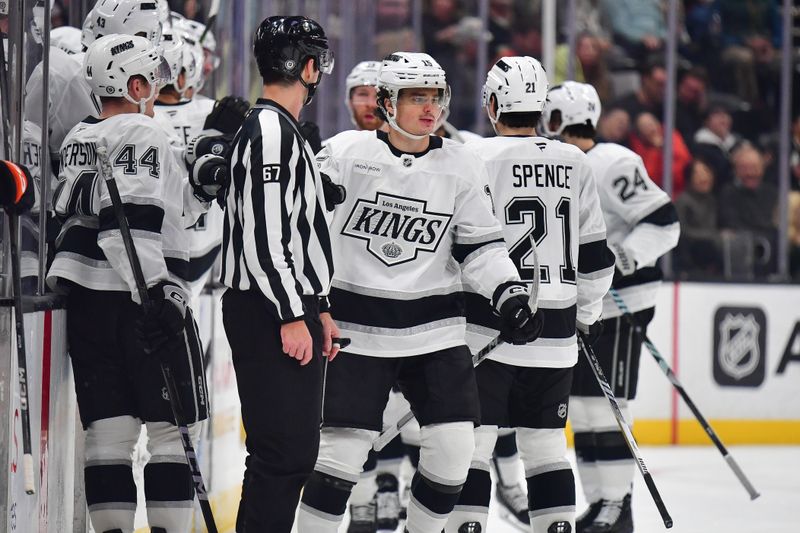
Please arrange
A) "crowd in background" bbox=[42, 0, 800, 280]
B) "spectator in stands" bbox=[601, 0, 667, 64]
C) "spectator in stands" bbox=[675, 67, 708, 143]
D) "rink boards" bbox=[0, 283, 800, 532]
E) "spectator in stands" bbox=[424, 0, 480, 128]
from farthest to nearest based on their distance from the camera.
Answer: "spectator in stands" bbox=[601, 0, 667, 64], "spectator in stands" bbox=[675, 67, 708, 143], "spectator in stands" bbox=[424, 0, 480, 128], "crowd in background" bbox=[42, 0, 800, 280], "rink boards" bbox=[0, 283, 800, 532]

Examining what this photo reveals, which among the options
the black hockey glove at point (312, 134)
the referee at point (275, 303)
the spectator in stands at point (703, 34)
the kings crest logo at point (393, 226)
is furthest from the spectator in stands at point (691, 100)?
the referee at point (275, 303)

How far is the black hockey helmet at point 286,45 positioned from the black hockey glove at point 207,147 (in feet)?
1.28

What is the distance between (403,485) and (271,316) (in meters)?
2.28

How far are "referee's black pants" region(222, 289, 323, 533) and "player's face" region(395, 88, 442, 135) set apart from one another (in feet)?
1.84

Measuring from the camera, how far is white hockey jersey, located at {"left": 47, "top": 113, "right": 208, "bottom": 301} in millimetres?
2844

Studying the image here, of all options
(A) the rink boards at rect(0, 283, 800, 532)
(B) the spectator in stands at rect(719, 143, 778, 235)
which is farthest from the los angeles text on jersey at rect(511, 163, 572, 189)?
(B) the spectator in stands at rect(719, 143, 778, 235)

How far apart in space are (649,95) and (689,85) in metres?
0.37

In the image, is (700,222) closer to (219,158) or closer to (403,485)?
(403,485)

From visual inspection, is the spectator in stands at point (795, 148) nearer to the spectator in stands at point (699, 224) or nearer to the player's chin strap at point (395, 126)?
the spectator in stands at point (699, 224)

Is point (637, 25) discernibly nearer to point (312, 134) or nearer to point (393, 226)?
point (312, 134)

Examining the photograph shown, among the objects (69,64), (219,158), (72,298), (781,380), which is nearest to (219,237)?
(69,64)

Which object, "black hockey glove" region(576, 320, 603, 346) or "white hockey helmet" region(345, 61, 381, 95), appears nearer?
"black hockey glove" region(576, 320, 603, 346)

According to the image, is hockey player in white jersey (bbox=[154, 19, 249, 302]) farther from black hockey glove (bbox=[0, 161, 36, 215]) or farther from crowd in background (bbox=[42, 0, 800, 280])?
crowd in background (bbox=[42, 0, 800, 280])

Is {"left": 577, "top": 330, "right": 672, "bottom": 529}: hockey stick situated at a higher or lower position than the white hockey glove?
lower
